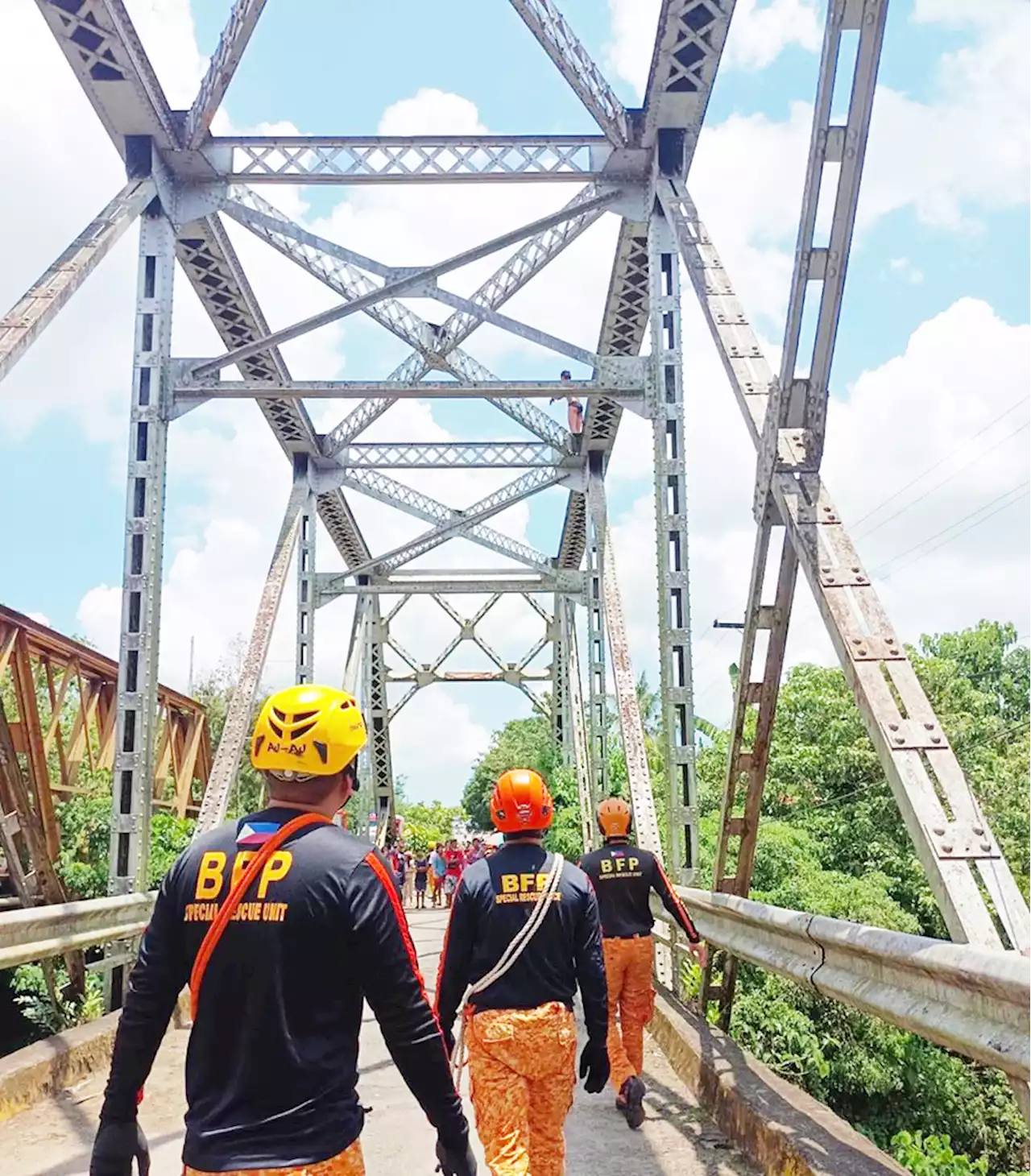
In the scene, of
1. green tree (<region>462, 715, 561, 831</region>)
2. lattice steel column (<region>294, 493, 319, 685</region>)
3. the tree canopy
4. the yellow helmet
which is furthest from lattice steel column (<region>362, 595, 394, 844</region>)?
green tree (<region>462, 715, 561, 831</region>)

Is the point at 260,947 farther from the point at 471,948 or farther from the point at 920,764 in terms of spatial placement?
the point at 920,764

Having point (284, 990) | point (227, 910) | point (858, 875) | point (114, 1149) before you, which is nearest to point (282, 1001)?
point (284, 990)

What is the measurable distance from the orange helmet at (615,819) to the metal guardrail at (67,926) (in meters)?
3.05

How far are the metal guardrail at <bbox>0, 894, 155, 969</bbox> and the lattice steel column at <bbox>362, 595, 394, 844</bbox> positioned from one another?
2224 centimetres

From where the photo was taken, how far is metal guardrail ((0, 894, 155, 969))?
542cm

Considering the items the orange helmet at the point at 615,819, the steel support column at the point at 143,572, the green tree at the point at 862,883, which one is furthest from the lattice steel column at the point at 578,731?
the orange helmet at the point at 615,819

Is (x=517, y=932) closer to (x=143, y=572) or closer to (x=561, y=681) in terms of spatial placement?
(x=143, y=572)

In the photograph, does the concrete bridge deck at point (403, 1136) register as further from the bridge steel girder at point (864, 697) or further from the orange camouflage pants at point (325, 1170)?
the orange camouflage pants at point (325, 1170)

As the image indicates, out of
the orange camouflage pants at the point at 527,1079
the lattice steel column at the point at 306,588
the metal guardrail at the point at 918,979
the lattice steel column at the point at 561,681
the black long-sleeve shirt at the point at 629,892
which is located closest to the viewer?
the metal guardrail at the point at 918,979

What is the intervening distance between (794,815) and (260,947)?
2002cm

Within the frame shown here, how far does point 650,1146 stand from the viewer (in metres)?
5.16

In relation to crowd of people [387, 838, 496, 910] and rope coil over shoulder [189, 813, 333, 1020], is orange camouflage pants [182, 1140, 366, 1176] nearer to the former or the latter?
rope coil over shoulder [189, 813, 333, 1020]

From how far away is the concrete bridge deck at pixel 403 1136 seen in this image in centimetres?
480

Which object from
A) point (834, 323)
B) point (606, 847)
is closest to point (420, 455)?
point (606, 847)
